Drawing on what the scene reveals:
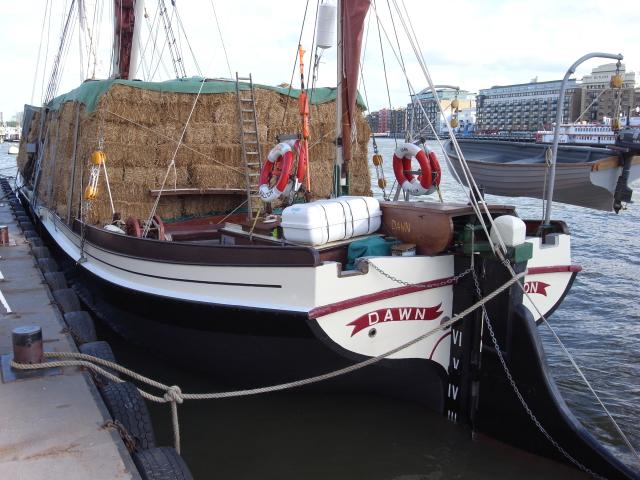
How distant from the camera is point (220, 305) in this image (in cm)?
658

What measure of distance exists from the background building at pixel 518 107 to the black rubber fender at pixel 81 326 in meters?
99.8

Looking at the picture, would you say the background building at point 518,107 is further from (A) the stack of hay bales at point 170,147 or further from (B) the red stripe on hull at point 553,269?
(B) the red stripe on hull at point 553,269

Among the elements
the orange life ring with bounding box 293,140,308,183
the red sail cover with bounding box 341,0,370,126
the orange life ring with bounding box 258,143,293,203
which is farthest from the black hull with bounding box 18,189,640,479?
the red sail cover with bounding box 341,0,370,126

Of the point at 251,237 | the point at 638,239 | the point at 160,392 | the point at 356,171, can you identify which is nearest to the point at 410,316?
the point at 251,237

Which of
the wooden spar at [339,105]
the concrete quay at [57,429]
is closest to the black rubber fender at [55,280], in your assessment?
the concrete quay at [57,429]

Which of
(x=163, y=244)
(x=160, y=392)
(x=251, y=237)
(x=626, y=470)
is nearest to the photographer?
(x=626, y=470)

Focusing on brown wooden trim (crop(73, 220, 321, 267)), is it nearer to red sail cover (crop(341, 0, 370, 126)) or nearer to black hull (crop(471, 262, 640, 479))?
black hull (crop(471, 262, 640, 479))

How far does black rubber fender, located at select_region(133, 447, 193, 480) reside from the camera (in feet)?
13.8

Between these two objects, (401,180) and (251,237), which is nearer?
(251,237)

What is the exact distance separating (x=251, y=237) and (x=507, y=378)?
3422mm

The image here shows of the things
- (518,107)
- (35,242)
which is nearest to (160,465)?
(35,242)

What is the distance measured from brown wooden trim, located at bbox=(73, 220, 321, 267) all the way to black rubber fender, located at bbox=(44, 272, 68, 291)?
1.67 meters

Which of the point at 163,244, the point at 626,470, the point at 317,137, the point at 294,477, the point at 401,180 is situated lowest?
the point at 294,477

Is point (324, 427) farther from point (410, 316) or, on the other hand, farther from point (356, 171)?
point (356, 171)
